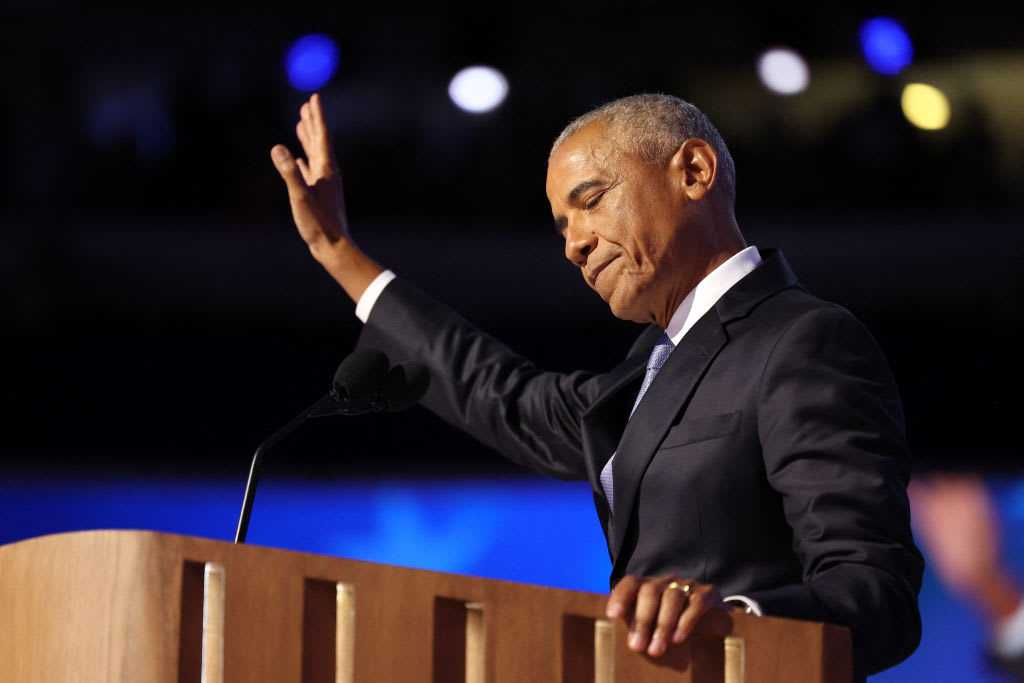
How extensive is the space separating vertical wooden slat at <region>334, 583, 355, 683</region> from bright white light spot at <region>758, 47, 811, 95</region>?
2989mm

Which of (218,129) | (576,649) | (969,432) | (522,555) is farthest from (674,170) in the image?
(218,129)

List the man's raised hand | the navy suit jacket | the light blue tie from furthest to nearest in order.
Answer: the man's raised hand < the light blue tie < the navy suit jacket

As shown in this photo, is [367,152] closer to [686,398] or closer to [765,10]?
[765,10]

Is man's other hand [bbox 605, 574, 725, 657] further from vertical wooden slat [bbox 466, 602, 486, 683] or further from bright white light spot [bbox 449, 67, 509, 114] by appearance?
bright white light spot [bbox 449, 67, 509, 114]

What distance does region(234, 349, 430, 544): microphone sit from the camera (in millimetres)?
1509

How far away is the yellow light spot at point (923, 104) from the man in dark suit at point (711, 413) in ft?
7.34

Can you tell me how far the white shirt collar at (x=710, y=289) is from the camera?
5.43ft

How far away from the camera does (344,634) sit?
3.57 ft

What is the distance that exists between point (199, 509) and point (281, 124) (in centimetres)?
113

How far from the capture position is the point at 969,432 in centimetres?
349

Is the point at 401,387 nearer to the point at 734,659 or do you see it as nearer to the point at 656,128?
the point at 656,128

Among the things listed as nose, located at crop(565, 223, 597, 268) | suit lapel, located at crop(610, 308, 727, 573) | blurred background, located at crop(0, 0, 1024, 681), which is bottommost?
suit lapel, located at crop(610, 308, 727, 573)

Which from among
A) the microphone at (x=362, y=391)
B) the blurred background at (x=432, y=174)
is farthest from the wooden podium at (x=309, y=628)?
the blurred background at (x=432, y=174)

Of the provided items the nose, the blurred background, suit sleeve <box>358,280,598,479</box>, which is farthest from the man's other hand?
the blurred background
